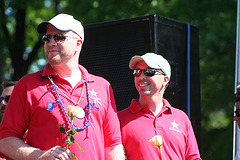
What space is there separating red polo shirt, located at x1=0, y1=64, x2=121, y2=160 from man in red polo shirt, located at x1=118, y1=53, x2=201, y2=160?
35cm

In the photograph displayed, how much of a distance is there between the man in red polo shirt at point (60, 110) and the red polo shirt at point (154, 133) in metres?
0.18

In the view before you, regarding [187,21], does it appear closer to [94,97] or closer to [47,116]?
[94,97]

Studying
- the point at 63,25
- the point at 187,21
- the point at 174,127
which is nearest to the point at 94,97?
the point at 63,25

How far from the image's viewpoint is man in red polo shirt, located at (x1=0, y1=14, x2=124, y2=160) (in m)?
2.72

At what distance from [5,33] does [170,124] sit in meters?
8.36

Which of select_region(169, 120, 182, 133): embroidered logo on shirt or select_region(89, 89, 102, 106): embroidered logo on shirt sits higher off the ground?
select_region(89, 89, 102, 106): embroidered logo on shirt

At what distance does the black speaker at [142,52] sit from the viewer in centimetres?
402

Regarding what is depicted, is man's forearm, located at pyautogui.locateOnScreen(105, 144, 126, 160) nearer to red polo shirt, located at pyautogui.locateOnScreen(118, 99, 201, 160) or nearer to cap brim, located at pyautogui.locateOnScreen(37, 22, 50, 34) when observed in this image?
red polo shirt, located at pyautogui.locateOnScreen(118, 99, 201, 160)

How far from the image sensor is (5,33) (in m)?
10.8

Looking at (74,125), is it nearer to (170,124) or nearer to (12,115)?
(12,115)

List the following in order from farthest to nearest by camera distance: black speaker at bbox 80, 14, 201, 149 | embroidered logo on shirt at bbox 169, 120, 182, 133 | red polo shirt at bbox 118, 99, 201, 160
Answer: black speaker at bbox 80, 14, 201, 149 < embroidered logo on shirt at bbox 169, 120, 182, 133 < red polo shirt at bbox 118, 99, 201, 160

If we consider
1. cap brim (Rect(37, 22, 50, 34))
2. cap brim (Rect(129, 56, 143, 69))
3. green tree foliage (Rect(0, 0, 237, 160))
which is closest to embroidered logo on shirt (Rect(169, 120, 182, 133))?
cap brim (Rect(129, 56, 143, 69))

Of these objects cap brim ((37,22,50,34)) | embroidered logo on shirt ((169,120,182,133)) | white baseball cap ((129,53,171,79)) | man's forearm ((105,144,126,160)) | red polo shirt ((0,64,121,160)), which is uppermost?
cap brim ((37,22,50,34))

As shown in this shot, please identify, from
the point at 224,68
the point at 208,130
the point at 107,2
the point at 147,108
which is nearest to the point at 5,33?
the point at 107,2
